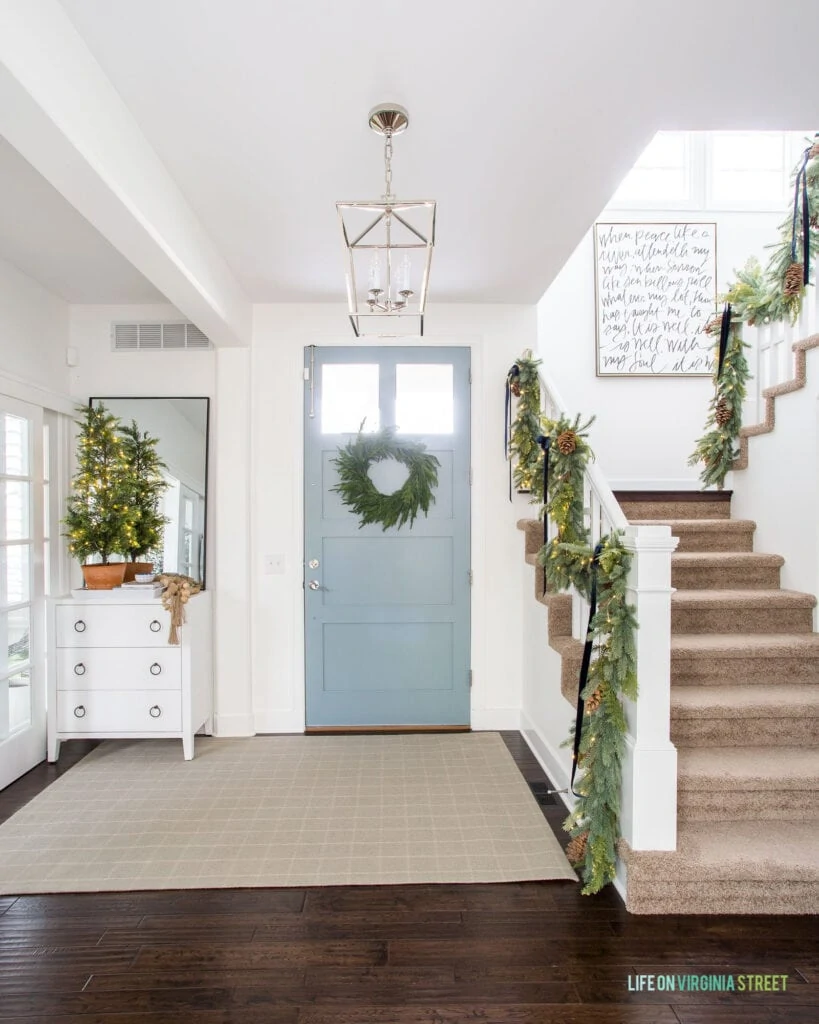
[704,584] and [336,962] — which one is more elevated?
[704,584]

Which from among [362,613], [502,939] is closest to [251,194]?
[362,613]

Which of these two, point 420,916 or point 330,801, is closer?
point 420,916

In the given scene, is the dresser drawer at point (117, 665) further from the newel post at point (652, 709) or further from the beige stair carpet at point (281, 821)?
the newel post at point (652, 709)

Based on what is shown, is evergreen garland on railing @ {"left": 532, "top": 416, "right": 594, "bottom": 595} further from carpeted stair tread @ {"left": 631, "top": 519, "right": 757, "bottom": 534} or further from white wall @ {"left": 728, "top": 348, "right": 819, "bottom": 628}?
white wall @ {"left": 728, "top": 348, "right": 819, "bottom": 628}

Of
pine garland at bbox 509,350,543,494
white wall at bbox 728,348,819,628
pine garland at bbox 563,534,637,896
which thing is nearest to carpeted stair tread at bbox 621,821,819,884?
pine garland at bbox 563,534,637,896

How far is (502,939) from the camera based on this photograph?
1963 millimetres

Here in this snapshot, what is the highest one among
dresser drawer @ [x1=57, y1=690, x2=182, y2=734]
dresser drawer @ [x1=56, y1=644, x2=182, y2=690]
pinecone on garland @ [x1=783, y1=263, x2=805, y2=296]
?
pinecone on garland @ [x1=783, y1=263, x2=805, y2=296]

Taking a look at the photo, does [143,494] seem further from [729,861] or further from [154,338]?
[729,861]

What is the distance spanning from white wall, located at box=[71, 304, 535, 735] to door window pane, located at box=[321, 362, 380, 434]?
0.16m

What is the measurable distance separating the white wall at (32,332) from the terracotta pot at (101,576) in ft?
3.43

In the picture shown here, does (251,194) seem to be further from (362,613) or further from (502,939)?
(502,939)

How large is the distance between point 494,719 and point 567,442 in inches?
78.4

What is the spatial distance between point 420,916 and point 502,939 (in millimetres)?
293

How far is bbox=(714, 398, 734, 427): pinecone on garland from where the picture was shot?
3459 mm
